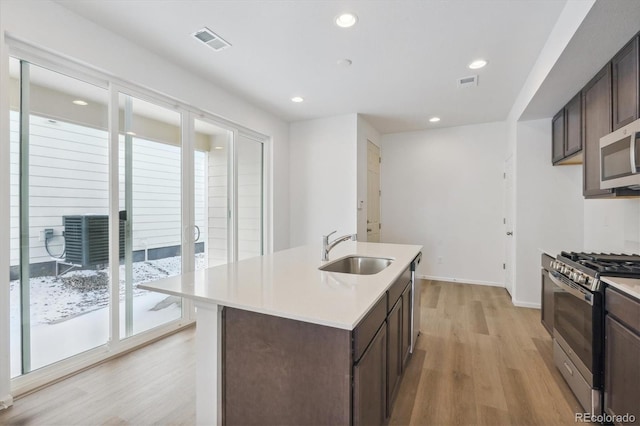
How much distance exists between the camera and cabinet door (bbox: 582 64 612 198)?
2229mm

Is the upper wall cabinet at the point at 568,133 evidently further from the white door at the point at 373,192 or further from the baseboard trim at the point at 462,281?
the white door at the point at 373,192

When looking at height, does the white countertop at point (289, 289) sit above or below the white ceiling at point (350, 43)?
below

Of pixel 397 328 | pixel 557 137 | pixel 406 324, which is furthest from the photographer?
pixel 557 137

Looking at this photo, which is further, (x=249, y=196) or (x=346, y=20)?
(x=249, y=196)

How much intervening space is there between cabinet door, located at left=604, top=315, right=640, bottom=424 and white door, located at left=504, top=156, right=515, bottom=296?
2555mm

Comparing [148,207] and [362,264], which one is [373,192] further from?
[148,207]

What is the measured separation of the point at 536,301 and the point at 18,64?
564 cm

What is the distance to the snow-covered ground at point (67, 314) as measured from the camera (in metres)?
2.16

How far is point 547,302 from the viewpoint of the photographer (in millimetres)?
2670

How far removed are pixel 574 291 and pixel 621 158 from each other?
2.89ft

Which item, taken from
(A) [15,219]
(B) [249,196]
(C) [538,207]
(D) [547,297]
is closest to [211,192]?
(B) [249,196]

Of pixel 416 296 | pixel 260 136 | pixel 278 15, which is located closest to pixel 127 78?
pixel 278 15

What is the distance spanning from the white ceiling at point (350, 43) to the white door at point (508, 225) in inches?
47.6

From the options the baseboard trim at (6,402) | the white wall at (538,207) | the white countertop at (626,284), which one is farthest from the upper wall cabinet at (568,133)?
the baseboard trim at (6,402)
